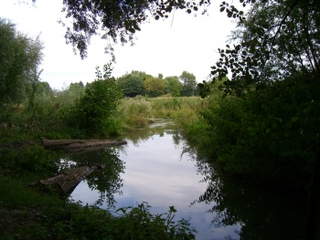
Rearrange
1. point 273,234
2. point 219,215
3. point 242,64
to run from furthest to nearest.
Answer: point 219,215 < point 273,234 < point 242,64

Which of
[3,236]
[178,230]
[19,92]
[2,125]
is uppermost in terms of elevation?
[19,92]

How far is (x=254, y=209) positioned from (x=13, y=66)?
355 inches

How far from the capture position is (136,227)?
169 inches

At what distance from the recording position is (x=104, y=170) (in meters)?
9.57

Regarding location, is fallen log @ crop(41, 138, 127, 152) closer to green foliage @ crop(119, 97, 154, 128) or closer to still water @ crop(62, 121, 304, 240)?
still water @ crop(62, 121, 304, 240)

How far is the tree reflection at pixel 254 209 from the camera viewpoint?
5652 mm

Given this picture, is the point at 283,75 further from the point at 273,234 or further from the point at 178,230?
the point at 178,230

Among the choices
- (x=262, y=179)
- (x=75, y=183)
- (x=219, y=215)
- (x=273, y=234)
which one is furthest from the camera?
(x=262, y=179)

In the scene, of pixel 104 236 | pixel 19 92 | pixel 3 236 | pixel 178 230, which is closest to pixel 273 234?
pixel 178 230

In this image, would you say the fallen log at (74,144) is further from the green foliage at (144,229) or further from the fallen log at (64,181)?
the green foliage at (144,229)

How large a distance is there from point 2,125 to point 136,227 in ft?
32.0

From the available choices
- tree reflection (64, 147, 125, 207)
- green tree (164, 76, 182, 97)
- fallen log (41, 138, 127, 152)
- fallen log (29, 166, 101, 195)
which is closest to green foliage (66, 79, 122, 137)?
fallen log (41, 138, 127, 152)

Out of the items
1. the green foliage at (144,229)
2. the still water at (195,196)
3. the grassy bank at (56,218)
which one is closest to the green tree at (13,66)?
the still water at (195,196)

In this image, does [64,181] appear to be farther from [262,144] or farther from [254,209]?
[262,144]
